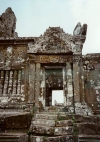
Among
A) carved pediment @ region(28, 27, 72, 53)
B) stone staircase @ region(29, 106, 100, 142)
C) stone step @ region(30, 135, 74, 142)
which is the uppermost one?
carved pediment @ region(28, 27, 72, 53)

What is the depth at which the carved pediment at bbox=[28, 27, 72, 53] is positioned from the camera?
988 centimetres

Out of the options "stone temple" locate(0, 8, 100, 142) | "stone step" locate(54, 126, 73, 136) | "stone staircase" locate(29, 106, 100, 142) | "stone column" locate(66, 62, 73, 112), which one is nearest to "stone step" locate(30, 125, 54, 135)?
"stone staircase" locate(29, 106, 100, 142)

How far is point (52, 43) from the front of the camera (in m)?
10.0

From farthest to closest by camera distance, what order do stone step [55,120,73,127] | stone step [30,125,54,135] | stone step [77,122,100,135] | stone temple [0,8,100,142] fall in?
stone temple [0,8,100,142], stone step [55,120,73,127], stone step [30,125,54,135], stone step [77,122,100,135]

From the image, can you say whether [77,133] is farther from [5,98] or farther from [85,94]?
[5,98]

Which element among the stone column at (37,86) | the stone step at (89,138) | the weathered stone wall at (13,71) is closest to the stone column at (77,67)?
the stone column at (37,86)

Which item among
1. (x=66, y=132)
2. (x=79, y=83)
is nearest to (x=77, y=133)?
(x=66, y=132)

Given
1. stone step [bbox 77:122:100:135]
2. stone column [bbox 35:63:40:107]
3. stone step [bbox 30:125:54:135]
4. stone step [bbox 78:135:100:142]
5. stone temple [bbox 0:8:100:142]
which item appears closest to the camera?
stone step [bbox 78:135:100:142]

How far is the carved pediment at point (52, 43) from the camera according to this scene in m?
Answer: 9.88

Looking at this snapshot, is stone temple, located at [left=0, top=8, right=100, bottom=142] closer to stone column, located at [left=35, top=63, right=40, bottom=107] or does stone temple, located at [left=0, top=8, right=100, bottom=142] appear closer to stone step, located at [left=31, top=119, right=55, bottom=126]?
stone column, located at [left=35, top=63, right=40, bottom=107]

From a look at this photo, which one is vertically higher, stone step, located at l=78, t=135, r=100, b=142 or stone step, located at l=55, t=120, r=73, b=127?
stone step, located at l=55, t=120, r=73, b=127

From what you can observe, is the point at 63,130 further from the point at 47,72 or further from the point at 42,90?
the point at 47,72

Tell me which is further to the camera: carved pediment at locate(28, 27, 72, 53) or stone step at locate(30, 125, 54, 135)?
carved pediment at locate(28, 27, 72, 53)

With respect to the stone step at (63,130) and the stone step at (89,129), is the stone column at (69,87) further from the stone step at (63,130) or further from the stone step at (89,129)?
the stone step at (89,129)
